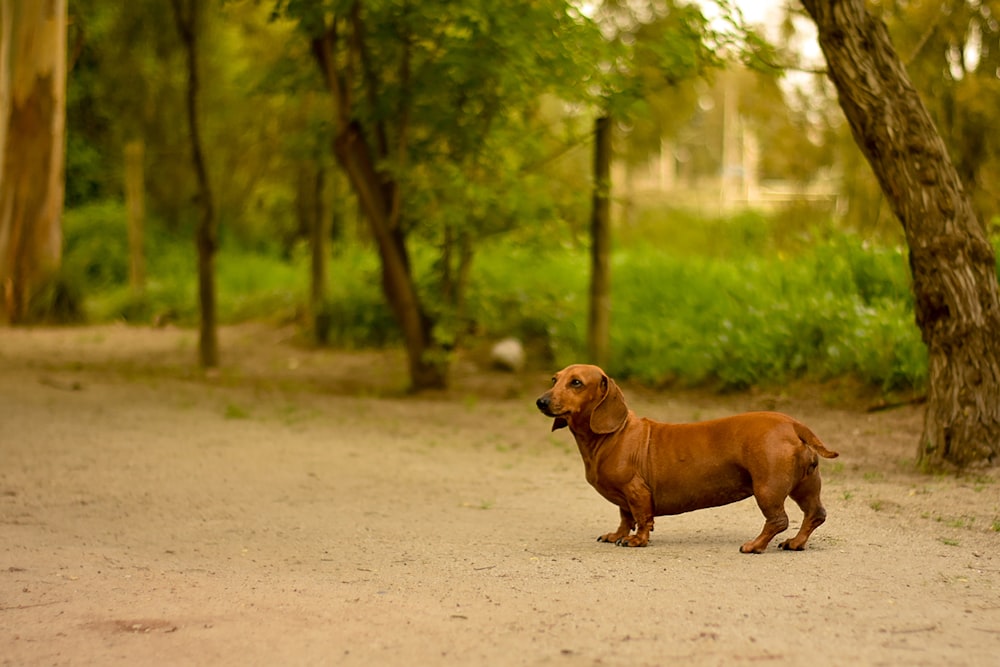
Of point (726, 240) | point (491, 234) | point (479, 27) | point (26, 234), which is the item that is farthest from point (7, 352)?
point (726, 240)

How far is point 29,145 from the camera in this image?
2166 cm

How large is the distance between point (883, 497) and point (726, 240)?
14.0 m

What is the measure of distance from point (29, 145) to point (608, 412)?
1799 cm

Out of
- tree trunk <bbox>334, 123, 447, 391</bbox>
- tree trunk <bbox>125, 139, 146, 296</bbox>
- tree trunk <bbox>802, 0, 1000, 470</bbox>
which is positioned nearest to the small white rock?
tree trunk <bbox>334, 123, 447, 391</bbox>

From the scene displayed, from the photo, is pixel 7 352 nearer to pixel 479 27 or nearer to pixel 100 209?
pixel 479 27

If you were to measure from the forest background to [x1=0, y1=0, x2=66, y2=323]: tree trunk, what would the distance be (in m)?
0.69

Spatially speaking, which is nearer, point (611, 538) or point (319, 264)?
point (611, 538)

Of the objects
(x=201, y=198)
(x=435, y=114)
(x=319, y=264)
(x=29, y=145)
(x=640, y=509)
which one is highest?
(x=29, y=145)

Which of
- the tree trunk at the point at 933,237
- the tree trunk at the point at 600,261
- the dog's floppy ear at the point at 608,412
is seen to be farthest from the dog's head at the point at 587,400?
the tree trunk at the point at 600,261

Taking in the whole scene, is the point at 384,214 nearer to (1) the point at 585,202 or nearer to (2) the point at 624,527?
(1) the point at 585,202

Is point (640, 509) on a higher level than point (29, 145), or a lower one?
lower

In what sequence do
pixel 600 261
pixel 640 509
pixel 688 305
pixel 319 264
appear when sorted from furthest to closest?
pixel 319 264, pixel 688 305, pixel 600 261, pixel 640 509

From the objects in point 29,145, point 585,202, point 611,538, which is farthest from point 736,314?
point 29,145

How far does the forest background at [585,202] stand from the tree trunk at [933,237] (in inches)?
52.9
